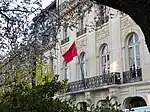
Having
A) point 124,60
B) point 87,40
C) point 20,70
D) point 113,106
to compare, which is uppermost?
point 87,40

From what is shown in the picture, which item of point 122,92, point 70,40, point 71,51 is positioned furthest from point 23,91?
point 70,40

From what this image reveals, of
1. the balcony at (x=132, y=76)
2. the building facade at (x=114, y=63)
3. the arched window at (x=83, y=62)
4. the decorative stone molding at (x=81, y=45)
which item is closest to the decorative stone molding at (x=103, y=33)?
the building facade at (x=114, y=63)

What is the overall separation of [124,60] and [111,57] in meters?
1.42

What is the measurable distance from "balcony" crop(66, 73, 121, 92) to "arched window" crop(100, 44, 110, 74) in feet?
2.31

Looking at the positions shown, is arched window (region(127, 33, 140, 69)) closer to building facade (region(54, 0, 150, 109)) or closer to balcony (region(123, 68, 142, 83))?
building facade (region(54, 0, 150, 109))

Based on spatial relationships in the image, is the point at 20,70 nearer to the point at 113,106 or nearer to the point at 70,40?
the point at 113,106

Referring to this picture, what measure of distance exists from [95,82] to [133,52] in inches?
164

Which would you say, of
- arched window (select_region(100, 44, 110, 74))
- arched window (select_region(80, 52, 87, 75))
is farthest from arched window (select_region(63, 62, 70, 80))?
arched window (select_region(100, 44, 110, 74))

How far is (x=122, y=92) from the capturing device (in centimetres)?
2322

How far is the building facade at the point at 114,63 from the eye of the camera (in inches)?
851

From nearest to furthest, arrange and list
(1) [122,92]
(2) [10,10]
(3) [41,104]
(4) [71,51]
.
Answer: (3) [41,104] → (2) [10,10] → (1) [122,92] → (4) [71,51]

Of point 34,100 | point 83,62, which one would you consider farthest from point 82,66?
point 34,100

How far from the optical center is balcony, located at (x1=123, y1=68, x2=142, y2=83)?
21625 millimetres

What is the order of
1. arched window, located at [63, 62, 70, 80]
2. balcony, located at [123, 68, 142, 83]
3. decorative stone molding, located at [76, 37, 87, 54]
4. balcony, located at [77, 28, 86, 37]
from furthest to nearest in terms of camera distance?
arched window, located at [63, 62, 70, 80] < balcony, located at [77, 28, 86, 37] < decorative stone molding, located at [76, 37, 87, 54] < balcony, located at [123, 68, 142, 83]
